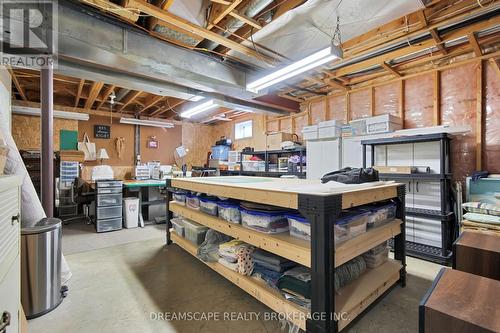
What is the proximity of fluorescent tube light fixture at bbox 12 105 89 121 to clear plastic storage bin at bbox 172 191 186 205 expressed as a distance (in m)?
4.05

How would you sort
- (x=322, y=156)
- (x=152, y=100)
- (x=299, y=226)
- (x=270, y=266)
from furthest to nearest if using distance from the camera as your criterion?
(x=152, y=100) → (x=322, y=156) → (x=270, y=266) → (x=299, y=226)

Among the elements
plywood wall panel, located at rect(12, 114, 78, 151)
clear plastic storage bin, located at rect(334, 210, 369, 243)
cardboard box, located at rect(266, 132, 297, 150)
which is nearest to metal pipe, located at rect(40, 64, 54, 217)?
clear plastic storage bin, located at rect(334, 210, 369, 243)

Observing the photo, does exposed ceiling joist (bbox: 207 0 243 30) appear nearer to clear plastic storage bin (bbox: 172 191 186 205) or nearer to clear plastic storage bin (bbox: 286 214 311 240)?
clear plastic storage bin (bbox: 286 214 311 240)

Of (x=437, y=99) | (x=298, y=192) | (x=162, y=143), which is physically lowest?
(x=298, y=192)

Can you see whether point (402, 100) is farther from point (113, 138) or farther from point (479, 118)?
point (113, 138)

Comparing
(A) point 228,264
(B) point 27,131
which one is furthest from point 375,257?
(B) point 27,131

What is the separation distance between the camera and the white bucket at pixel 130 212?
4605mm

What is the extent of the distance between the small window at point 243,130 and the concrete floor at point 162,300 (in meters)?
4.42

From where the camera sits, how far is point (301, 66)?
2.53m

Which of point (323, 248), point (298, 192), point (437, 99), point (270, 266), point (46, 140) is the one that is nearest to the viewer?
point (323, 248)

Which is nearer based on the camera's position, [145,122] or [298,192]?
[298,192]

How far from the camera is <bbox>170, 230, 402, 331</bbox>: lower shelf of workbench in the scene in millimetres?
1540

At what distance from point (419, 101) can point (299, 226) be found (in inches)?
130

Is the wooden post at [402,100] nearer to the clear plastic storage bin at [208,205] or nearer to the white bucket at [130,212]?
the clear plastic storage bin at [208,205]
